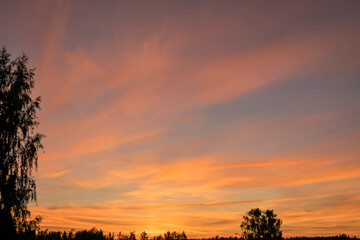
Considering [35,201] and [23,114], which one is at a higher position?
[23,114]

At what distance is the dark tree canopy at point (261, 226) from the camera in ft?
219

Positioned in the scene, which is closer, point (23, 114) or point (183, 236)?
point (23, 114)

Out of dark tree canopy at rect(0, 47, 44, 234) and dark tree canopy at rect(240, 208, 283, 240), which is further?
dark tree canopy at rect(240, 208, 283, 240)

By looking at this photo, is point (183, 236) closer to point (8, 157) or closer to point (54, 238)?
point (54, 238)

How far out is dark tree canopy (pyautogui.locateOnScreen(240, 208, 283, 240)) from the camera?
2633 inches

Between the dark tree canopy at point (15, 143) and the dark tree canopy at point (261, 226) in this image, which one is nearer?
the dark tree canopy at point (15, 143)

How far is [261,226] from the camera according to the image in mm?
68125

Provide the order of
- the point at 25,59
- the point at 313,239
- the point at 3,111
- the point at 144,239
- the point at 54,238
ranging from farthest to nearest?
1. the point at 144,239
2. the point at 313,239
3. the point at 54,238
4. the point at 25,59
5. the point at 3,111

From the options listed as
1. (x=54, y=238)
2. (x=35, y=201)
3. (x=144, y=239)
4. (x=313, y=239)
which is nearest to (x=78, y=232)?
(x=54, y=238)

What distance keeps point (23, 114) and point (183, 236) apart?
10579cm

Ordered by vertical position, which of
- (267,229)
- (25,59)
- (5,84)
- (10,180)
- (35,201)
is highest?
(25,59)

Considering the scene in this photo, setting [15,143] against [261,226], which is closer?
[15,143]

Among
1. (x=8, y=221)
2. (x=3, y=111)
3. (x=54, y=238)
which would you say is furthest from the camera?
(x=54, y=238)

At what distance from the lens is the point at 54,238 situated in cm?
7788
